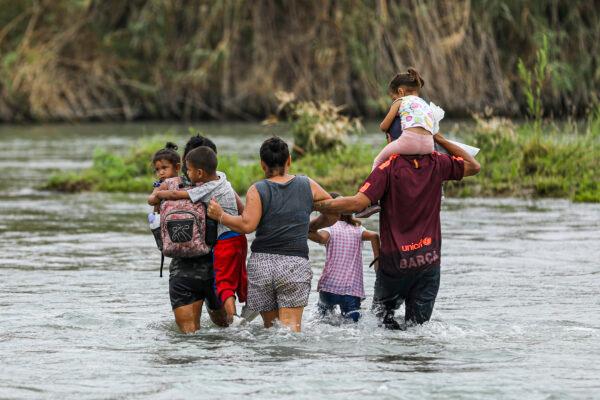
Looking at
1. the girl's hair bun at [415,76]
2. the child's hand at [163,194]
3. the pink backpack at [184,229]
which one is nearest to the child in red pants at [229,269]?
the pink backpack at [184,229]

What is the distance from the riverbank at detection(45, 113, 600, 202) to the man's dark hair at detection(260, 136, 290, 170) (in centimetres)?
944

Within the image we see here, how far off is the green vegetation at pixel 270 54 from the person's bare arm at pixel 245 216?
24056 mm

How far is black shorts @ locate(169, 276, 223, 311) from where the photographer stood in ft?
28.5

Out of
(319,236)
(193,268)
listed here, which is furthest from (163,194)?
(319,236)

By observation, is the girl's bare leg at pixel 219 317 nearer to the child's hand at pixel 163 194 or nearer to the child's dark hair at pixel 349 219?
the child's hand at pixel 163 194

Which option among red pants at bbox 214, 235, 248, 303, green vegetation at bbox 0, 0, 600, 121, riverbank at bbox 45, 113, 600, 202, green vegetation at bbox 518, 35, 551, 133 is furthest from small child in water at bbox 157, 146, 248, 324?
green vegetation at bbox 0, 0, 600, 121

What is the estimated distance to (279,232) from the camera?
27.7ft

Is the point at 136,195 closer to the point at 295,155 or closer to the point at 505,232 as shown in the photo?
the point at 295,155

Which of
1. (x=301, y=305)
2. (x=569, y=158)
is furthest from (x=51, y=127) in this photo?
(x=301, y=305)

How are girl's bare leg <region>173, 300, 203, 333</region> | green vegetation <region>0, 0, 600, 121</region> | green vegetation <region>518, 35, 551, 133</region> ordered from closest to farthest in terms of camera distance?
1. girl's bare leg <region>173, 300, 203, 333</region>
2. green vegetation <region>518, 35, 551, 133</region>
3. green vegetation <region>0, 0, 600, 121</region>

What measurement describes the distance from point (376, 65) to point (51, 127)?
9.28 metres

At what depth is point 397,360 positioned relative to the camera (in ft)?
26.7

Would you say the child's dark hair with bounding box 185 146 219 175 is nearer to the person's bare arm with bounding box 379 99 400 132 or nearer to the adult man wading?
the adult man wading

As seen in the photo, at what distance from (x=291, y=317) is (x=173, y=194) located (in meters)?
1.13
